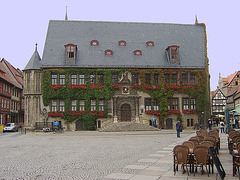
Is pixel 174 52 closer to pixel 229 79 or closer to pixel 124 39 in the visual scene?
pixel 124 39

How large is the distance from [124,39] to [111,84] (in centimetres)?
886

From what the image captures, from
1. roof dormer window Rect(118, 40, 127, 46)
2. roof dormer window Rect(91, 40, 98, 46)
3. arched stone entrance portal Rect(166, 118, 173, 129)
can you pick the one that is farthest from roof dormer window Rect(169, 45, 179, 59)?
roof dormer window Rect(91, 40, 98, 46)

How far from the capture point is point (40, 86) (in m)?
41.5

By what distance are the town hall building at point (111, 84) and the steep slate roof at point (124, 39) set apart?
14 cm

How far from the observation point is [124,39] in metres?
45.9

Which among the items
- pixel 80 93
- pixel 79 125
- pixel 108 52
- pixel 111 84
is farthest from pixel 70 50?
pixel 79 125

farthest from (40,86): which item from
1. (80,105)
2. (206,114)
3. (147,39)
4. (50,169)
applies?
(50,169)

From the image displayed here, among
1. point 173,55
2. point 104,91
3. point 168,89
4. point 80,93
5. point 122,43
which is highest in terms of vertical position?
point 122,43

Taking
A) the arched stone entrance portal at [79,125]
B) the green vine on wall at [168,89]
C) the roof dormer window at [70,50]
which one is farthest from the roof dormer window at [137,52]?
the arched stone entrance portal at [79,125]

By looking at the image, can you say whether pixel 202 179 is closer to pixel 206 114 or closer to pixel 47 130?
pixel 47 130

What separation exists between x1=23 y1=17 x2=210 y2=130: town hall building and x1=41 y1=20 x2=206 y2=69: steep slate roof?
14 cm

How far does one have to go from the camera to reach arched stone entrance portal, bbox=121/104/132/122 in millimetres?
41562

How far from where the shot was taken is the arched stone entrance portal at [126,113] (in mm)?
41562

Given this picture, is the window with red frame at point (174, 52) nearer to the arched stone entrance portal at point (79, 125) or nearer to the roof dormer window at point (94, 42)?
the roof dormer window at point (94, 42)
